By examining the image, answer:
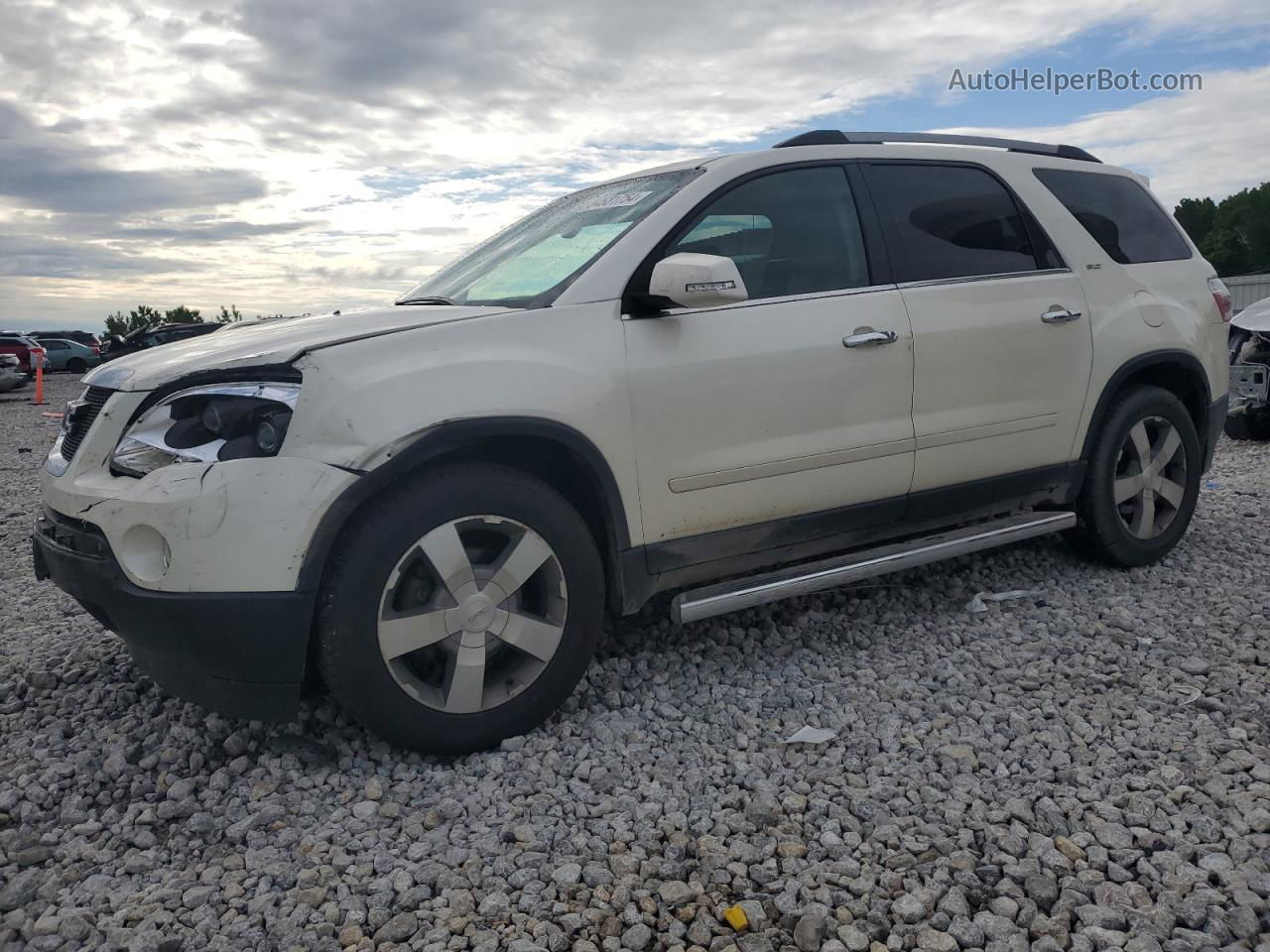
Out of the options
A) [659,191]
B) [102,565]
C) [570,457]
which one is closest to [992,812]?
[570,457]

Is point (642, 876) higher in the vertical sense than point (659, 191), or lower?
lower

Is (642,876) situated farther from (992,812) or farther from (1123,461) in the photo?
(1123,461)

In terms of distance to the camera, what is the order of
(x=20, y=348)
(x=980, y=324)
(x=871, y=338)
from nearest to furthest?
(x=871, y=338) < (x=980, y=324) < (x=20, y=348)

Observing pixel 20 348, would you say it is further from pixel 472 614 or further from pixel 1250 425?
pixel 472 614

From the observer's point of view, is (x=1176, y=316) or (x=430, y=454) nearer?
(x=430, y=454)

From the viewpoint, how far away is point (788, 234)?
3.83 meters

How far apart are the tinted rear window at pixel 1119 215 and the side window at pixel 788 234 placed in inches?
52.5

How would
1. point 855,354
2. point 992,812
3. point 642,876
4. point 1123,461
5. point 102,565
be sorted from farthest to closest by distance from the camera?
1. point 1123,461
2. point 855,354
3. point 102,565
4. point 992,812
5. point 642,876

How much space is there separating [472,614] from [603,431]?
0.70 m

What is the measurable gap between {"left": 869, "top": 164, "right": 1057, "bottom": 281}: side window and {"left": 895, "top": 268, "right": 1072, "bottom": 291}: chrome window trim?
0.01 meters

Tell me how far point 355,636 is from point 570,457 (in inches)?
33.8

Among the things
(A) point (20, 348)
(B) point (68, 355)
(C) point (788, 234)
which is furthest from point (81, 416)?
(B) point (68, 355)

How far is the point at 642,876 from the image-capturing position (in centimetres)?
257

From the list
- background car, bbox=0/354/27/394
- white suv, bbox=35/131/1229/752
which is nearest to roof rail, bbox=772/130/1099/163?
white suv, bbox=35/131/1229/752
